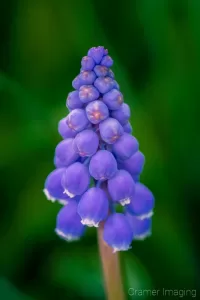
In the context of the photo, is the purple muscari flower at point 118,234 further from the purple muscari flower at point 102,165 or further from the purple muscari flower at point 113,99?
the purple muscari flower at point 113,99

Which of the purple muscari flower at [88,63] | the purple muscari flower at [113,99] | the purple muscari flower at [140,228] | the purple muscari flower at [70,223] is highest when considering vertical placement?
the purple muscari flower at [88,63]

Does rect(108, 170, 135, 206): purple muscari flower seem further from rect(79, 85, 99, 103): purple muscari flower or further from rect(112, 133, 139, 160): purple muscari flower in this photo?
rect(79, 85, 99, 103): purple muscari flower

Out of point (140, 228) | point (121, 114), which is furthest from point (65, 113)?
point (121, 114)

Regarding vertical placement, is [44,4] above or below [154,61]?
above

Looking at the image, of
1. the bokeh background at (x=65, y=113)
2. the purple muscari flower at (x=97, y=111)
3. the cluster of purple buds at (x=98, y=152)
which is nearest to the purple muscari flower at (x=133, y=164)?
the cluster of purple buds at (x=98, y=152)

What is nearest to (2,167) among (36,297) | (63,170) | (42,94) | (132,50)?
(42,94)

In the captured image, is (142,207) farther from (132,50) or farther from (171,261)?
(132,50)

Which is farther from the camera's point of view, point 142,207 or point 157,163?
point 157,163

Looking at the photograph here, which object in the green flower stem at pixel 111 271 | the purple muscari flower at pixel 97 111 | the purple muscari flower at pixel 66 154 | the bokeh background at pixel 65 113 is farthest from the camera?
the bokeh background at pixel 65 113
